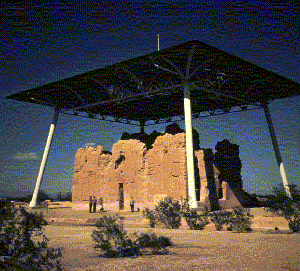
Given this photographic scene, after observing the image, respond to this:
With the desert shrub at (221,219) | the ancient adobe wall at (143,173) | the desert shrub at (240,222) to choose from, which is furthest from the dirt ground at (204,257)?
the ancient adobe wall at (143,173)

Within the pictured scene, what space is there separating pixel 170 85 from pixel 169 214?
54.8 ft

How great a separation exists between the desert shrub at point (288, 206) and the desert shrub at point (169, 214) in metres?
4.08

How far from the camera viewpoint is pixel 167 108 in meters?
34.0

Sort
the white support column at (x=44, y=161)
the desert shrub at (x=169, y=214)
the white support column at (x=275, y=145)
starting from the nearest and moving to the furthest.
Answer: the desert shrub at (x=169, y=214) < the white support column at (x=275, y=145) < the white support column at (x=44, y=161)

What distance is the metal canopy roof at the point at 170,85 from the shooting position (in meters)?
21.8

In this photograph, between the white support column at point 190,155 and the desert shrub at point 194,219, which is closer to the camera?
the desert shrub at point 194,219

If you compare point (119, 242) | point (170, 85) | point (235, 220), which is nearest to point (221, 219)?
point (235, 220)

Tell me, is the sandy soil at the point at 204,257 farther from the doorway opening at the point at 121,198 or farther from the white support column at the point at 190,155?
the doorway opening at the point at 121,198

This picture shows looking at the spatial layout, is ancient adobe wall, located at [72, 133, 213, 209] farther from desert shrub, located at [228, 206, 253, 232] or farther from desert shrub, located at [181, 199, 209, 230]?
desert shrub, located at [228, 206, 253, 232]

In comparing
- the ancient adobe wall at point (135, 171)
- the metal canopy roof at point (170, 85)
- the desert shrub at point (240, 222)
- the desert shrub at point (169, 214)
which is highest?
the metal canopy roof at point (170, 85)

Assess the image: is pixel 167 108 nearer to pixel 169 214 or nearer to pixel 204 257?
pixel 169 214

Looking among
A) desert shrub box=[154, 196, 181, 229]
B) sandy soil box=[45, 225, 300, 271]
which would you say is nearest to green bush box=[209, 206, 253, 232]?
desert shrub box=[154, 196, 181, 229]

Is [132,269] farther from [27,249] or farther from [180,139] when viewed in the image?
[180,139]

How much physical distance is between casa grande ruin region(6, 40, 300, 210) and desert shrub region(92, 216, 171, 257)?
36.1ft
